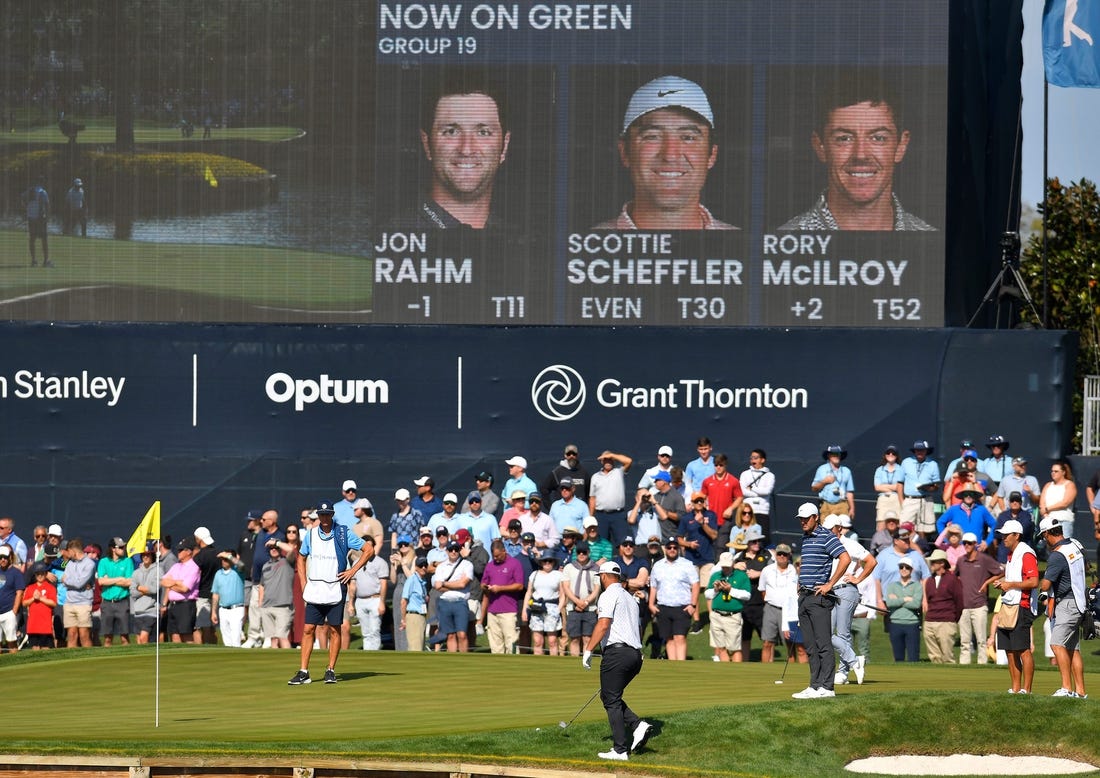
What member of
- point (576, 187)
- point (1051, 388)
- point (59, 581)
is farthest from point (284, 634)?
point (1051, 388)

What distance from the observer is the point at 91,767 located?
46.5 ft

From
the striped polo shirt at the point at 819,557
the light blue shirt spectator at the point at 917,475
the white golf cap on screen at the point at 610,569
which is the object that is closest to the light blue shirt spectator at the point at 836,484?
the light blue shirt spectator at the point at 917,475

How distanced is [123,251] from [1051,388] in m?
13.0

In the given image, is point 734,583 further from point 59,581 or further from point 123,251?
point 123,251

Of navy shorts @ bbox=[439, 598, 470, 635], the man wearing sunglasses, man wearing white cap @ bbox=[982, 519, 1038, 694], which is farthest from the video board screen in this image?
man wearing white cap @ bbox=[982, 519, 1038, 694]

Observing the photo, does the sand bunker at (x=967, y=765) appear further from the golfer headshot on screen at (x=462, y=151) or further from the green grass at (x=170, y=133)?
the green grass at (x=170, y=133)

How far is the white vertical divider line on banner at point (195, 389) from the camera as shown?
2705cm

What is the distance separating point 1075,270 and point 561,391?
18510 mm

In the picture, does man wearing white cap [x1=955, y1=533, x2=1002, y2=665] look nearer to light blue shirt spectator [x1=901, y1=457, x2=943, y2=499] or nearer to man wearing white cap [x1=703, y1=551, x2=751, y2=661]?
man wearing white cap [x1=703, y1=551, x2=751, y2=661]

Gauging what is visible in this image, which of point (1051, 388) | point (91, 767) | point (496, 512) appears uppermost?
point (1051, 388)

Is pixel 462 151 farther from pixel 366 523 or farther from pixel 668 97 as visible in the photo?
pixel 366 523

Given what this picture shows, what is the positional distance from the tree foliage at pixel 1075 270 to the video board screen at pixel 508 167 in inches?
589

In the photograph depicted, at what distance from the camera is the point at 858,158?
1028 inches

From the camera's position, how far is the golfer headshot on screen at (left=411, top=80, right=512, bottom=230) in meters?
26.3
